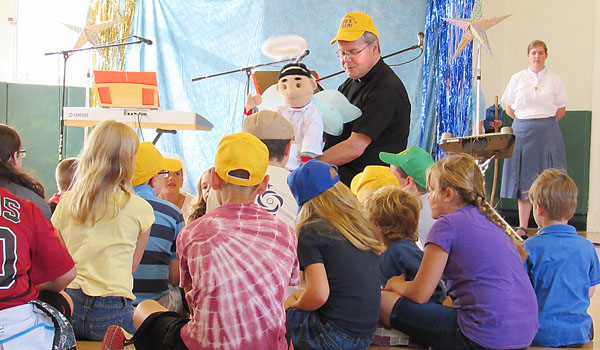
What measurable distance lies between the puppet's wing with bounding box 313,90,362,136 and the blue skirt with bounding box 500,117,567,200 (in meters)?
2.91

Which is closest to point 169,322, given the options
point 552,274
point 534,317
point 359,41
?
point 534,317

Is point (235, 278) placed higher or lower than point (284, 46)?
lower

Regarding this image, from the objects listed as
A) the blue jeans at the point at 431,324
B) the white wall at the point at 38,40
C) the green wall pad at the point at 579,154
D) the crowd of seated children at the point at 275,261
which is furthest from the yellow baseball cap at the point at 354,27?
the white wall at the point at 38,40

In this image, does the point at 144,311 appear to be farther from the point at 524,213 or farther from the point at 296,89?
the point at 524,213

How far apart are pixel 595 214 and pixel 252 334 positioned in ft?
20.1

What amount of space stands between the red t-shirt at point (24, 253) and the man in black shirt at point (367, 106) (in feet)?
5.53

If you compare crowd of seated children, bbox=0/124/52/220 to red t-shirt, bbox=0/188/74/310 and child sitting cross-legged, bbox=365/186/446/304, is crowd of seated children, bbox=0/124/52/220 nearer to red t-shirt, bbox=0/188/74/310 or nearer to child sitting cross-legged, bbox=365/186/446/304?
red t-shirt, bbox=0/188/74/310

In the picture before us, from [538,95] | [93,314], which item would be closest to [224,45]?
[538,95]

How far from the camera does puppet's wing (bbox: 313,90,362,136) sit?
3.09 m

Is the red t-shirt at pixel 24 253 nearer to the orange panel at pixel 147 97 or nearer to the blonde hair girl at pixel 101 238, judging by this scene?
the blonde hair girl at pixel 101 238

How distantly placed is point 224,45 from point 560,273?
4795 millimetres

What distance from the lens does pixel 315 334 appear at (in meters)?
1.86

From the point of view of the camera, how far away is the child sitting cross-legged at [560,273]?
6.98 ft

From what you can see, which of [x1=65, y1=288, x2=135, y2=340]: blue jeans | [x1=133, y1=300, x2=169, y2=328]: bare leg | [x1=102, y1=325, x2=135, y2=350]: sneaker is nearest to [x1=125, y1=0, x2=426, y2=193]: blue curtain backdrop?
[x1=65, y1=288, x2=135, y2=340]: blue jeans
